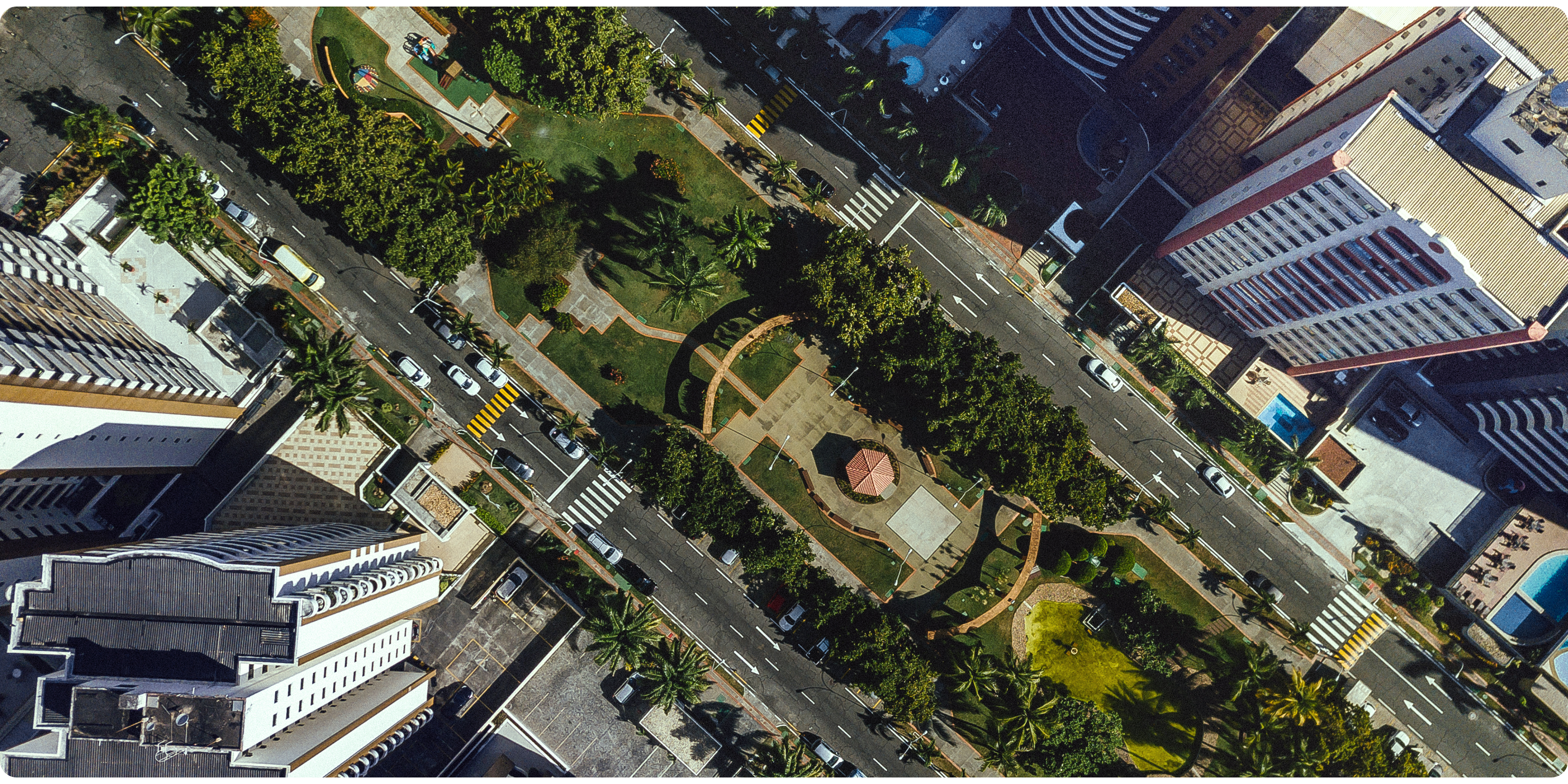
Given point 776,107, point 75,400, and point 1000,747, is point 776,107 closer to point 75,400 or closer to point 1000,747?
point 75,400

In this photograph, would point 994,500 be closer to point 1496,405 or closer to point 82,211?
point 1496,405

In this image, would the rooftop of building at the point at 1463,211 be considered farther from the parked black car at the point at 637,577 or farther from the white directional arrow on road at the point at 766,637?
the parked black car at the point at 637,577

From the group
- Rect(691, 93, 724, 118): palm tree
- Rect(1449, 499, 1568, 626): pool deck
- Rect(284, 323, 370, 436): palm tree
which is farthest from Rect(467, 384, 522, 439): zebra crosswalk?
Rect(1449, 499, 1568, 626): pool deck

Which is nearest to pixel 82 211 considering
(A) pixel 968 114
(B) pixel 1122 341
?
(A) pixel 968 114

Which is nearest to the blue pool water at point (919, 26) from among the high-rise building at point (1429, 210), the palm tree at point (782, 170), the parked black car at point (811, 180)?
the parked black car at point (811, 180)

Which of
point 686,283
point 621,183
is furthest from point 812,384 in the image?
point 621,183

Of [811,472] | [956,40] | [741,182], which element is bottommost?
[811,472]

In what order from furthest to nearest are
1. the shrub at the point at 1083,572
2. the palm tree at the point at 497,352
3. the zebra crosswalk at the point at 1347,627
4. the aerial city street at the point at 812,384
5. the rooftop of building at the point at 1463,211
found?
1. the zebra crosswalk at the point at 1347,627
2. the shrub at the point at 1083,572
3. the palm tree at the point at 497,352
4. the aerial city street at the point at 812,384
5. the rooftop of building at the point at 1463,211
